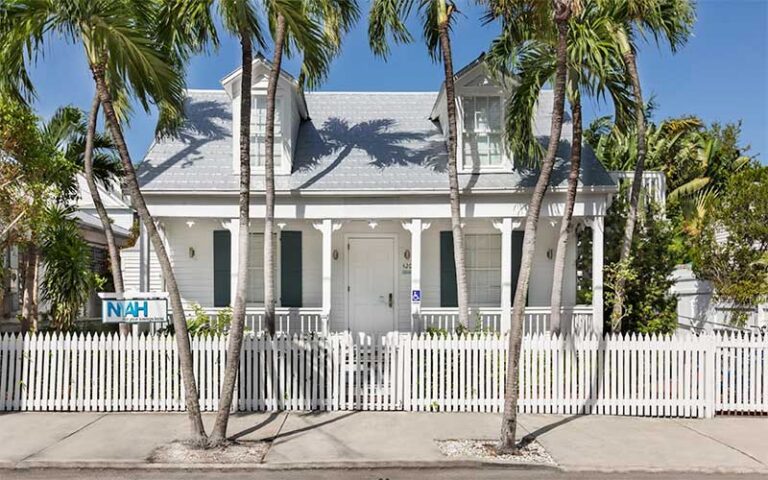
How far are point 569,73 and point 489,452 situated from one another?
21.6ft

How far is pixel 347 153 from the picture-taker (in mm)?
13398

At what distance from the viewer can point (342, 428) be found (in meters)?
7.94

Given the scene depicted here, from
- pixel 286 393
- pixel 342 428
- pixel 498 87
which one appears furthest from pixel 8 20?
pixel 498 87

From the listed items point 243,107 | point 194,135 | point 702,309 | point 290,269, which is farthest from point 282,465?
point 702,309

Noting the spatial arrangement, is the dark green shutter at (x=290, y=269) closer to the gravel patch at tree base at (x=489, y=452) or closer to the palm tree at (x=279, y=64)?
the palm tree at (x=279, y=64)

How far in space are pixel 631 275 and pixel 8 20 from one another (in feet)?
37.5

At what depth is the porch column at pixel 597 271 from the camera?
39.4ft

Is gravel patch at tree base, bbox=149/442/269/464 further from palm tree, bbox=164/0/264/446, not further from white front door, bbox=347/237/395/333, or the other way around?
white front door, bbox=347/237/395/333

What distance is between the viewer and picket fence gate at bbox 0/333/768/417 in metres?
8.72

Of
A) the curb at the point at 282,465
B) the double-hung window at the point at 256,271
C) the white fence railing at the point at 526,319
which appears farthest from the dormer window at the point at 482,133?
the curb at the point at 282,465

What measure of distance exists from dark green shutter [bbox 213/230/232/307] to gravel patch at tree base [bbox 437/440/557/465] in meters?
7.56

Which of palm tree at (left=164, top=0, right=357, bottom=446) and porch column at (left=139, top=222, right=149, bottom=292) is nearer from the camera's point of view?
palm tree at (left=164, top=0, right=357, bottom=446)

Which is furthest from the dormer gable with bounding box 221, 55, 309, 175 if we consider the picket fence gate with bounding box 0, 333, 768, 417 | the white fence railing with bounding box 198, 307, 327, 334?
the picket fence gate with bounding box 0, 333, 768, 417

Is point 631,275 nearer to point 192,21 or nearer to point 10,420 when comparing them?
point 192,21
